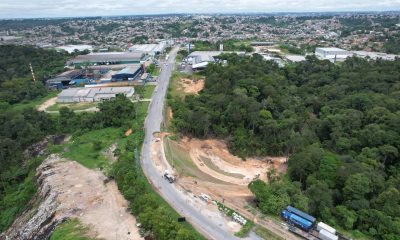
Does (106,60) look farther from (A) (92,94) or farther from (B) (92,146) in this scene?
(B) (92,146)

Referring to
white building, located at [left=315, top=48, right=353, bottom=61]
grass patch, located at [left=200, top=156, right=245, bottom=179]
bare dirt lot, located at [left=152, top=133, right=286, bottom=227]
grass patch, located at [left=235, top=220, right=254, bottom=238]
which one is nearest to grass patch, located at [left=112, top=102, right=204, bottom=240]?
bare dirt lot, located at [left=152, top=133, right=286, bottom=227]

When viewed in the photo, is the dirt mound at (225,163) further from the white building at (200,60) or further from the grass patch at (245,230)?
the white building at (200,60)

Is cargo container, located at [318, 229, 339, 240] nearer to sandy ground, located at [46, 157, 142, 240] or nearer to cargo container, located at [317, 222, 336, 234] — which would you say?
cargo container, located at [317, 222, 336, 234]

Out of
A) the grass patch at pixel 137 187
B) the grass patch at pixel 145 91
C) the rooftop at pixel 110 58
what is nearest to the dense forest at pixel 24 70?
the rooftop at pixel 110 58

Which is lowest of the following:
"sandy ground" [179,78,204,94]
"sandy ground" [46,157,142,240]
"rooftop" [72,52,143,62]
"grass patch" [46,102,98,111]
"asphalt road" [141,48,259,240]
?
"sandy ground" [46,157,142,240]

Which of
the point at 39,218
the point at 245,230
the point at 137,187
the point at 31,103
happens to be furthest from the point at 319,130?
the point at 31,103

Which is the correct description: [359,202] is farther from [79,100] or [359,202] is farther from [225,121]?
[79,100]

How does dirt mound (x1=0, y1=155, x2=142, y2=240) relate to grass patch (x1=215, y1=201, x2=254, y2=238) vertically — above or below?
below
